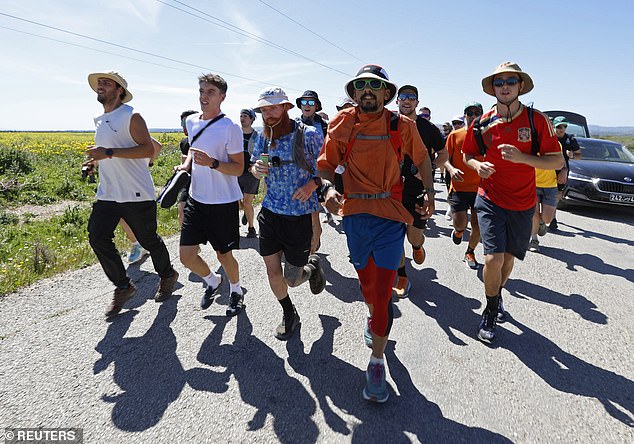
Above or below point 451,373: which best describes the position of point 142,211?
above

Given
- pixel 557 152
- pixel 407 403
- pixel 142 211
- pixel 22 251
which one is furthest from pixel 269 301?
pixel 22 251

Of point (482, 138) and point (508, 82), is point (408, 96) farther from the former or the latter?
point (508, 82)

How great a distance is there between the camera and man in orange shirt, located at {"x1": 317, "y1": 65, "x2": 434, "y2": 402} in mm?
2508

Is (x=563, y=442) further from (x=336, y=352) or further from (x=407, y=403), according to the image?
(x=336, y=352)

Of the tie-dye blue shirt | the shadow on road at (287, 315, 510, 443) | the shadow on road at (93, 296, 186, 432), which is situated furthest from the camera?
the tie-dye blue shirt

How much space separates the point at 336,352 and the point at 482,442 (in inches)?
49.9

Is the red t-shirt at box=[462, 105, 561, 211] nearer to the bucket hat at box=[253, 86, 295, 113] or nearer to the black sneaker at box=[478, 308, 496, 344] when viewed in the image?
the black sneaker at box=[478, 308, 496, 344]

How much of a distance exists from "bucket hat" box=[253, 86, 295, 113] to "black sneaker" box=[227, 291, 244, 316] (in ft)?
6.41

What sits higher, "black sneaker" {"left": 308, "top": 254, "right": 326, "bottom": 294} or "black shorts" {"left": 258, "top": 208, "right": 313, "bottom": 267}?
"black shorts" {"left": 258, "top": 208, "right": 313, "bottom": 267}

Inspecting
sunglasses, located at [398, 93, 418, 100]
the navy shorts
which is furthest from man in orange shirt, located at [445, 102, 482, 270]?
the navy shorts

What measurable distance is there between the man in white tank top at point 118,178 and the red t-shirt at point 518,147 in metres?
3.37

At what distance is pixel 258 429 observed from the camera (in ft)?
7.31

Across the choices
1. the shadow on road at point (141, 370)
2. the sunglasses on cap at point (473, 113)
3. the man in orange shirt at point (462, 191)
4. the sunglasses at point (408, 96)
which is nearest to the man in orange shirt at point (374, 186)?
the shadow on road at point (141, 370)

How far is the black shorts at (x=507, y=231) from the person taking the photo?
125 inches
